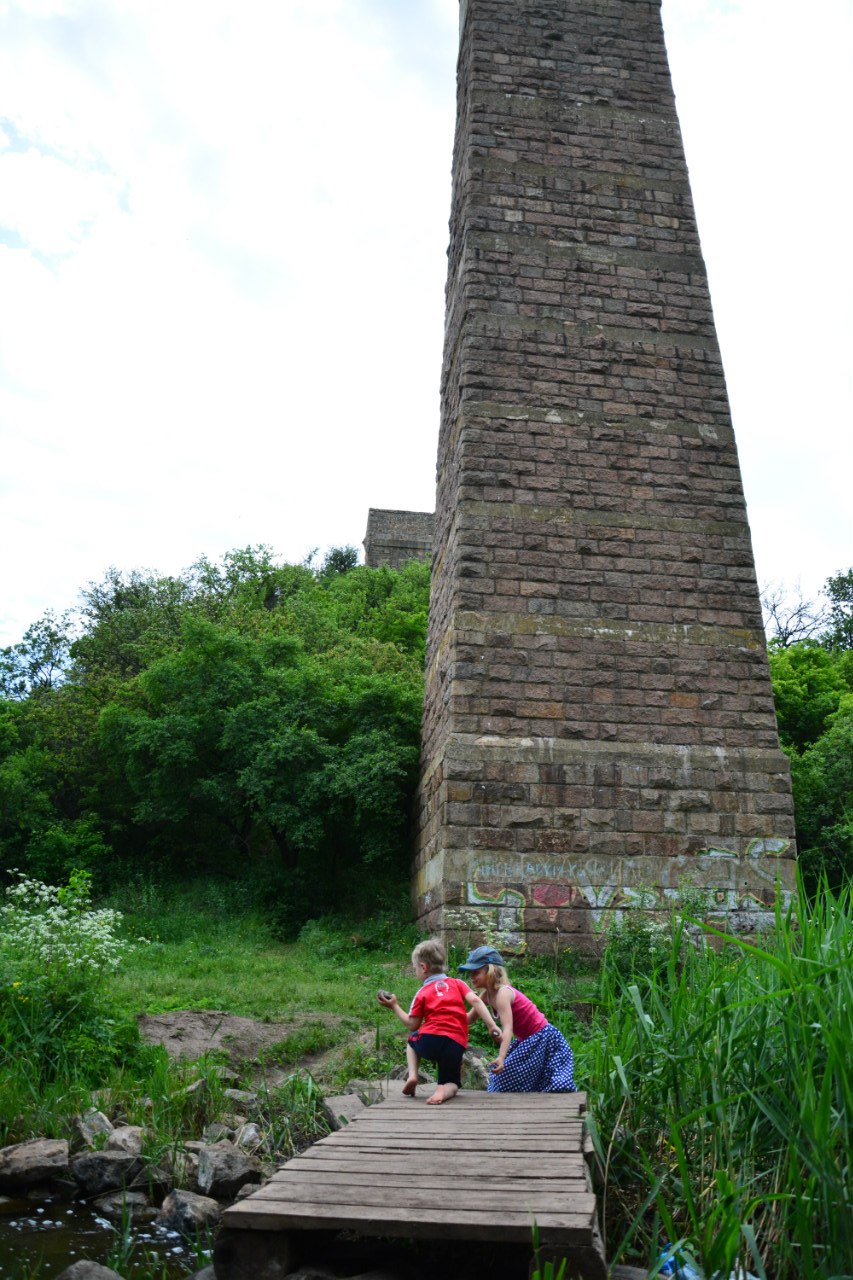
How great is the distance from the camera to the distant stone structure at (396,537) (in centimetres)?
3127

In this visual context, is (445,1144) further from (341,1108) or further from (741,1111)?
(341,1108)

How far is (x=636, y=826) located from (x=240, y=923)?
16.8ft

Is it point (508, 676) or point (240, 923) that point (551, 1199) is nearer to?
point (508, 676)

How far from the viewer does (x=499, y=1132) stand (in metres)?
3.61

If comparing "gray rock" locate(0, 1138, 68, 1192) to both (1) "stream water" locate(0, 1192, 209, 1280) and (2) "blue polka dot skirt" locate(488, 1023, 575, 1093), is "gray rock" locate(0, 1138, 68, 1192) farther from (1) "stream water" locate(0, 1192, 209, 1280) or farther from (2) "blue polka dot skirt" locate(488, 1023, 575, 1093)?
(2) "blue polka dot skirt" locate(488, 1023, 575, 1093)

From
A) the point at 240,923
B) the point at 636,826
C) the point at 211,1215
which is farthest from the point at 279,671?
the point at 211,1215

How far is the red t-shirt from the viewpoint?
490 cm

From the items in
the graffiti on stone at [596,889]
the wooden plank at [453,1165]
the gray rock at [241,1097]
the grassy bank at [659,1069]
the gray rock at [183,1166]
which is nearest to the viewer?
the grassy bank at [659,1069]

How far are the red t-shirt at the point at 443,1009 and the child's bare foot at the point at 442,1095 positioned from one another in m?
0.33

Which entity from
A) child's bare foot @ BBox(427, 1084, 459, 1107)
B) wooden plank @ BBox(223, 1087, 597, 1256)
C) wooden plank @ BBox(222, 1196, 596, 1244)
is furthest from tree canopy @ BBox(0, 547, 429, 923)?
wooden plank @ BBox(222, 1196, 596, 1244)

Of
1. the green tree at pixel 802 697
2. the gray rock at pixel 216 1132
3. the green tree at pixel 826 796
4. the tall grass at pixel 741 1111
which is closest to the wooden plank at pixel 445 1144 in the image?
the tall grass at pixel 741 1111

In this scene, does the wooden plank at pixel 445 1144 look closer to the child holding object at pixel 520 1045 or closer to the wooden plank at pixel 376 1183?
the wooden plank at pixel 376 1183

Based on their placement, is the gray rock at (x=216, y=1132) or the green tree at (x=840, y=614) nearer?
the gray rock at (x=216, y=1132)

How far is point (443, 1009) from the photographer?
16.3 ft
